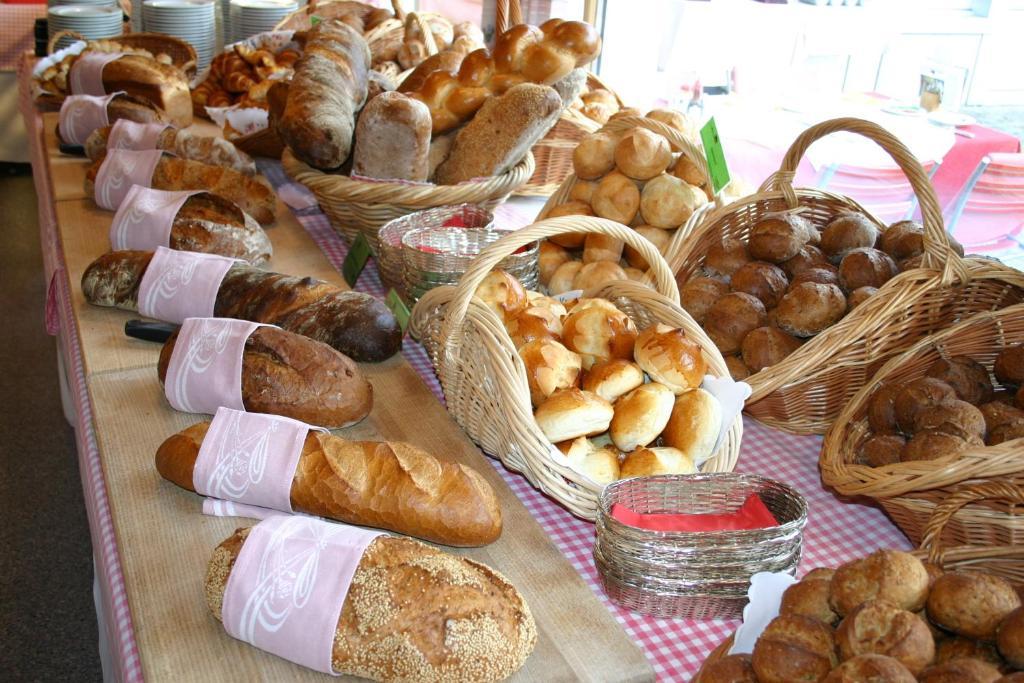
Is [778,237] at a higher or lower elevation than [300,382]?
higher

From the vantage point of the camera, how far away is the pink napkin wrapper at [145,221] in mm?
1847

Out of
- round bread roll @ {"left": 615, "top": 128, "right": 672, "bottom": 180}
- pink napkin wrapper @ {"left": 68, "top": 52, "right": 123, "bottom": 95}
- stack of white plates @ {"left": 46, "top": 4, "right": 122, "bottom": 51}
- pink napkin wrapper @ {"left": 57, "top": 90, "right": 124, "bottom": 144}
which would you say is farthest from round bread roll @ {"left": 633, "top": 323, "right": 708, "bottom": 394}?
stack of white plates @ {"left": 46, "top": 4, "right": 122, "bottom": 51}

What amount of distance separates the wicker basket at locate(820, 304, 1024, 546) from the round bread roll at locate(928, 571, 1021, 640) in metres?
0.22

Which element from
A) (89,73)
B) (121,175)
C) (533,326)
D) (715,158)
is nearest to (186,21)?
(89,73)

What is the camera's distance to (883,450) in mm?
1220

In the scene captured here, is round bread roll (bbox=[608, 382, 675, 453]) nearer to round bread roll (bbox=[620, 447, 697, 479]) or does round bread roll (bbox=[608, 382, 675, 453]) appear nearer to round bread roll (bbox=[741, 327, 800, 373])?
round bread roll (bbox=[620, 447, 697, 479])

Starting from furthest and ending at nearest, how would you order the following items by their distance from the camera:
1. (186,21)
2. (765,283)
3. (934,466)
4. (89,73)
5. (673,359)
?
1. (186,21)
2. (89,73)
3. (765,283)
4. (673,359)
5. (934,466)

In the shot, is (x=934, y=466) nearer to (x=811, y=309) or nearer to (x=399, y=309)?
(x=811, y=309)

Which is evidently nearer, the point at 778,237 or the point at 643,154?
the point at 778,237

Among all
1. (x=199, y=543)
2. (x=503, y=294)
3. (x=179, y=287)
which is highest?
(x=503, y=294)

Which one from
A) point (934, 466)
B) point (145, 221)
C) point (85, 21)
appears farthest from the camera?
point (85, 21)

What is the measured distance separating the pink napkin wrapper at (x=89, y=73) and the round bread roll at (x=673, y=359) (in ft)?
7.67

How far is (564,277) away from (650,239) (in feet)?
0.62

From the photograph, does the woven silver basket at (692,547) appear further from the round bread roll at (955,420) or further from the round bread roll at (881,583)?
the round bread roll at (955,420)
